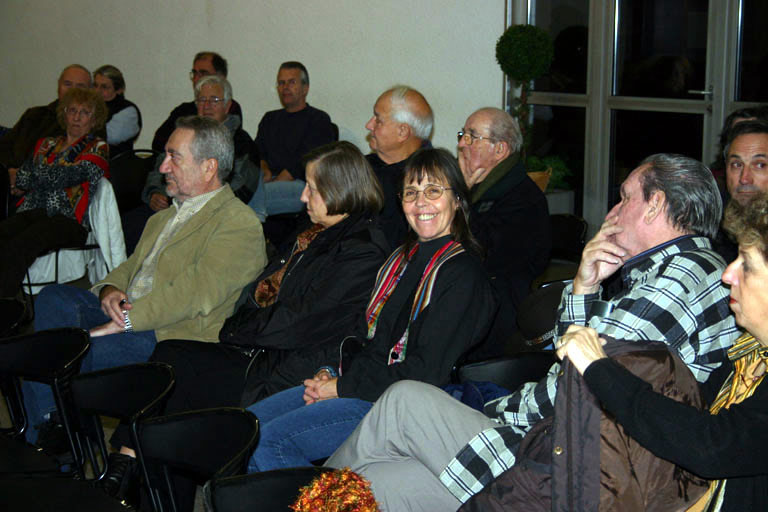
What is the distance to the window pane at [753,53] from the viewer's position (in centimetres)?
490

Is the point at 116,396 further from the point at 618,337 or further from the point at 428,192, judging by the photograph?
the point at 618,337

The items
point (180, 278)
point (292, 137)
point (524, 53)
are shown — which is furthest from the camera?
point (292, 137)

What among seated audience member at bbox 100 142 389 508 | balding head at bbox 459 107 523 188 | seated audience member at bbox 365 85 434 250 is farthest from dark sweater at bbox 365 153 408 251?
seated audience member at bbox 100 142 389 508

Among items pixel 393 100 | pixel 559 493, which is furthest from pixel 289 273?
pixel 559 493

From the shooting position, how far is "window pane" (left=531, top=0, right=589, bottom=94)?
5.93 meters

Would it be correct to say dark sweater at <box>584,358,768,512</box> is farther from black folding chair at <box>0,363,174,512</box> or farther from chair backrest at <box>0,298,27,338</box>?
chair backrest at <box>0,298,27,338</box>

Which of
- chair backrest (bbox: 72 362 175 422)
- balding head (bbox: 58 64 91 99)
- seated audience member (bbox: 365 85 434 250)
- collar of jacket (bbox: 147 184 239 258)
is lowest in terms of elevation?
chair backrest (bbox: 72 362 175 422)

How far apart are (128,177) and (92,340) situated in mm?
2140

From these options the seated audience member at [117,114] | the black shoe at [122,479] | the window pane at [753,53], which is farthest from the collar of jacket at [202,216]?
the window pane at [753,53]

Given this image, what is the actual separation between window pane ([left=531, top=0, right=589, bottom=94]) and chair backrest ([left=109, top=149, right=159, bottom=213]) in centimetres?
306

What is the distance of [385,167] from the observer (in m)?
3.76

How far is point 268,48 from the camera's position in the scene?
7098mm

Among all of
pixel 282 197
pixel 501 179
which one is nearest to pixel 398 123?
pixel 501 179

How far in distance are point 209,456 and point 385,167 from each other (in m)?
2.08
